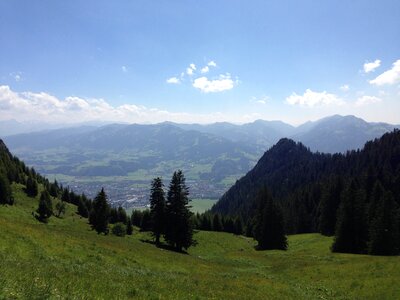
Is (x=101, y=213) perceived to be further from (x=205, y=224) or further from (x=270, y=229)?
(x=205, y=224)

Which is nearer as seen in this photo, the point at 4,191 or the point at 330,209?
the point at 4,191

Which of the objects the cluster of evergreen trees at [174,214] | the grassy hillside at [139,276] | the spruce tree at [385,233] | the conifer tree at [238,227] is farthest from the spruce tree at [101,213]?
the conifer tree at [238,227]

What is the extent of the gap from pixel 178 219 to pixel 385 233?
125 feet

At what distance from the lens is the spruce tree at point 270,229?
85125mm

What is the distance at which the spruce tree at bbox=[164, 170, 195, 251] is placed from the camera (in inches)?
2562

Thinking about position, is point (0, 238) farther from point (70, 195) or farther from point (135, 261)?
point (70, 195)

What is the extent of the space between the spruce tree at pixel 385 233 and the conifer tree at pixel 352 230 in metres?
4.95

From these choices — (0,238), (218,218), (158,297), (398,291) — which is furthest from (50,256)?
(218,218)

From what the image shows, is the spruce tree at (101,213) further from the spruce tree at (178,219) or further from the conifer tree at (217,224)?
the conifer tree at (217,224)

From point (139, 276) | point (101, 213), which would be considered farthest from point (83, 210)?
point (139, 276)

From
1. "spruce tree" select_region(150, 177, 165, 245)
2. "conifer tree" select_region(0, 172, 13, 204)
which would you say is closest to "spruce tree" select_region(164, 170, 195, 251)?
"spruce tree" select_region(150, 177, 165, 245)

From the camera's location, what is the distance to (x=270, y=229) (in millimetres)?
86750

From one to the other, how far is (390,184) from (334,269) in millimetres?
105909

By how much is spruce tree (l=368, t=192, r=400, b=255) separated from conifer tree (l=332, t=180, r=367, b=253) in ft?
16.2
